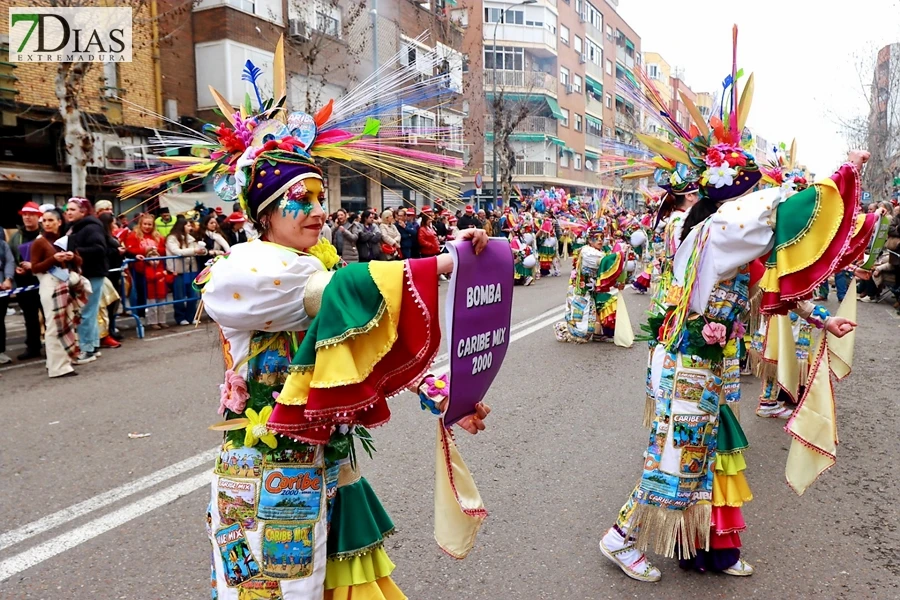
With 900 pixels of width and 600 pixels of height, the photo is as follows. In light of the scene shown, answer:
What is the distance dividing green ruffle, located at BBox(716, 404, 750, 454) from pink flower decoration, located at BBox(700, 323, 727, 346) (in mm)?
372

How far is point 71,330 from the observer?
777cm

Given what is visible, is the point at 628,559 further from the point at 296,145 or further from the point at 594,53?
the point at 594,53

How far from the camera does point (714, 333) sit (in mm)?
3129

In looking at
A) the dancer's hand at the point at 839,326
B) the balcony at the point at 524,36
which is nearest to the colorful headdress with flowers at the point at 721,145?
the dancer's hand at the point at 839,326

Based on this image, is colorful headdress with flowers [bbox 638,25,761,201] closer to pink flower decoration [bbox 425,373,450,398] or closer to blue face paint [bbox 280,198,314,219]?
pink flower decoration [bbox 425,373,450,398]

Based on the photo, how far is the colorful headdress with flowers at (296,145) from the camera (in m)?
2.24

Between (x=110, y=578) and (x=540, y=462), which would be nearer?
(x=110, y=578)

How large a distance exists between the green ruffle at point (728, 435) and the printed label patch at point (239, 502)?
2.19 meters

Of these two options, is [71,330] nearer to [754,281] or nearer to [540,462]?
[540,462]

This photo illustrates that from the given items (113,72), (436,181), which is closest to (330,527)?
(436,181)

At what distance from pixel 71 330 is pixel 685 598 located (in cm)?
710

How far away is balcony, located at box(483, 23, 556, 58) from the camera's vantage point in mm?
41062

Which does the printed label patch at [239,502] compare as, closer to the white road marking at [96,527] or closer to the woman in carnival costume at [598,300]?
the white road marking at [96,527]

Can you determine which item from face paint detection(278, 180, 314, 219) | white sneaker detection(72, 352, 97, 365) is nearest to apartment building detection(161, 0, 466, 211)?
white sneaker detection(72, 352, 97, 365)
